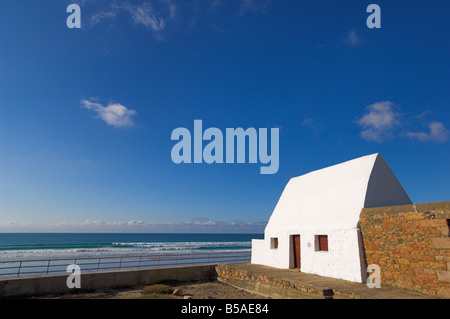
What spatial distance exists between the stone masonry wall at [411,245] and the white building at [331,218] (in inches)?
22.1

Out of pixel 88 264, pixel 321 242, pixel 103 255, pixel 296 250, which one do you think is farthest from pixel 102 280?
pixel 103 255

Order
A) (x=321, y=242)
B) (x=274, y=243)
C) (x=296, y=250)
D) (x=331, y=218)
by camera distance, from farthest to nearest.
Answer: (x=274, y=243), (x=296, y=250), (x=321, y=242), (x=331, y=218)

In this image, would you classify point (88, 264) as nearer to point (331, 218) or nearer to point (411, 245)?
point (331, 218)

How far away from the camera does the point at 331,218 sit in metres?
11.5

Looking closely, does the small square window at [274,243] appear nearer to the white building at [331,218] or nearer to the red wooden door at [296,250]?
the white building at [331,218]

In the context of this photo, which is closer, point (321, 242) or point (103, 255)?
point (321, 242)

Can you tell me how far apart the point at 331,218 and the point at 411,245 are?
11.0 ft

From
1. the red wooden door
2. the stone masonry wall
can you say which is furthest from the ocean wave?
the stone masonry wall

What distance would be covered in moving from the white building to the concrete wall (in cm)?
405

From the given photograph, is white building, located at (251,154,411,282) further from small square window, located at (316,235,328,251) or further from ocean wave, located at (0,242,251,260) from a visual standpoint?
ocean wave, located at (0,242,251,260)

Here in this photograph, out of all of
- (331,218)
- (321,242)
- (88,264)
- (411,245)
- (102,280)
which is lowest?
(88,264)
